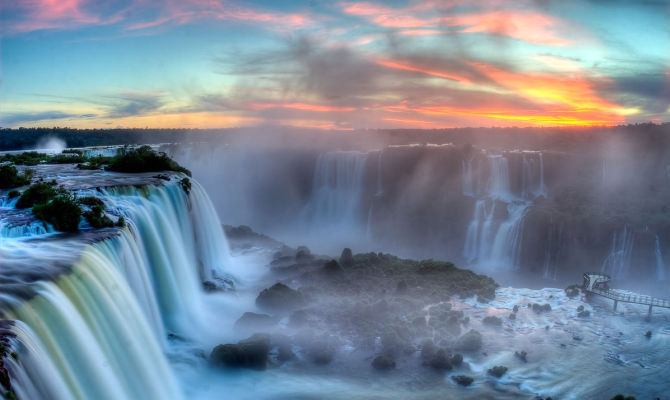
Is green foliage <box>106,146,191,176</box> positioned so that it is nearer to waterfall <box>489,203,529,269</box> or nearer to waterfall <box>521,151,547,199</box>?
waterfall <box>489,203,529,269</box>

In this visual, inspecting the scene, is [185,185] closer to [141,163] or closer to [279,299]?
[141,163]

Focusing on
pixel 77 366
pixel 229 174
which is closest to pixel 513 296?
pixel 77 366

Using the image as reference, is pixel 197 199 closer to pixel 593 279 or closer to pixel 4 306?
pixel 4 306

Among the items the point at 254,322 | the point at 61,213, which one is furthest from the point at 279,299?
the point at 61,213

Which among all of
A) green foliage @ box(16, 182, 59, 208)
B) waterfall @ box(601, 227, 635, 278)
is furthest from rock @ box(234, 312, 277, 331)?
waterfall @ box(601, 227, 635, 278)

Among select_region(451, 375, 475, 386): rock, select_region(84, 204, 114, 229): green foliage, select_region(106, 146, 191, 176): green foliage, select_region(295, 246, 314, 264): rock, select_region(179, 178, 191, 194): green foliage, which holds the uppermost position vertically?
select_region(106, 146, 191, 176): green foliage

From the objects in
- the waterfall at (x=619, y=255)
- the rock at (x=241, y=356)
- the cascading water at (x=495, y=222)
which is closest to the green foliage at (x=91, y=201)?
the rock at (x=241, y=356)

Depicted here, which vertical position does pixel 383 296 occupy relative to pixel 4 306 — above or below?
below

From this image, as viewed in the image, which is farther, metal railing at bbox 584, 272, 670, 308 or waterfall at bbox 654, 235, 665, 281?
waterfall at bbox 654, 235, 665, 281
